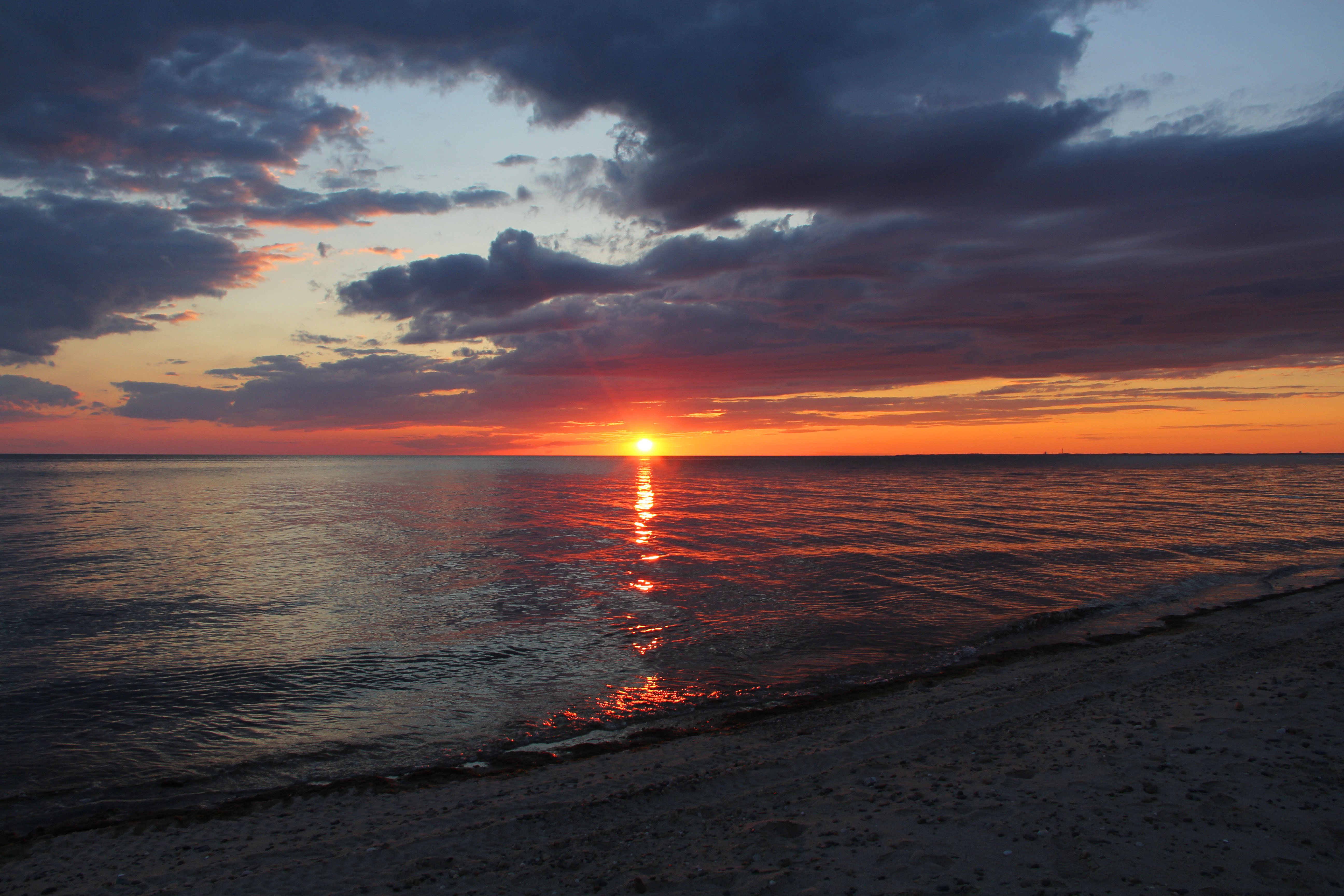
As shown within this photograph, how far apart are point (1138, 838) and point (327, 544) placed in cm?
3821

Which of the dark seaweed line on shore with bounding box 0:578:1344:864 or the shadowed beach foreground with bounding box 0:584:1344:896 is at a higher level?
the shadowed beach foreground with bounding box 0:584:1344:896

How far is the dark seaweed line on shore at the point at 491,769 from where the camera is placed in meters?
8.49

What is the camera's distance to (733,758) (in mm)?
9539

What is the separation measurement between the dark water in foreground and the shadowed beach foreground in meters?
1.96

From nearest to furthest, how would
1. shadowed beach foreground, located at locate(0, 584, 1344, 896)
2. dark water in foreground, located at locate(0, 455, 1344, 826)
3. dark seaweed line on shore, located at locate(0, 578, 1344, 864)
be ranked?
shadowed beach foreground, located at locate(0, 584, 1344, 896) < dark seaweed line on shore, located at locate(0, 578, 1344, 864) < dark water in foreground, located at locate(0, 455, 1344, 826)

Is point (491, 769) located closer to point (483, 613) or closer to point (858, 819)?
point (858, 819)

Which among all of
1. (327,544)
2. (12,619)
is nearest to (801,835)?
(12,619)

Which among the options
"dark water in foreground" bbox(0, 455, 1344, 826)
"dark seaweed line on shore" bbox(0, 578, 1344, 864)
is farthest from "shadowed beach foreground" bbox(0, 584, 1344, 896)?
"dark water in foreground" bbox(0, 455, 1344, 826)

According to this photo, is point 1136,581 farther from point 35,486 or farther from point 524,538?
point 35,486

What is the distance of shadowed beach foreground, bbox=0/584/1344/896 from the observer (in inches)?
238

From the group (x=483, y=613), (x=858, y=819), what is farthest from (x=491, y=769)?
(x=483, y=613)

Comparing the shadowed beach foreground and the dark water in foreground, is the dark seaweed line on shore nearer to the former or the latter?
the shadowed beach foreground

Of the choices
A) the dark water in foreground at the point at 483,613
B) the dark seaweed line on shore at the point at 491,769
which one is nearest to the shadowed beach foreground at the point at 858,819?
the dark seaweed line on shore at the point at 491,769

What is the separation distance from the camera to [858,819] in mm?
7254
